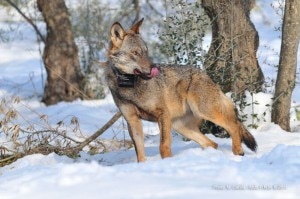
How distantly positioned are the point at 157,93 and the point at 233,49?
274 cm

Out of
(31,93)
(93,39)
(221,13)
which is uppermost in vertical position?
(221,13)

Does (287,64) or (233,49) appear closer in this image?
(287,64)

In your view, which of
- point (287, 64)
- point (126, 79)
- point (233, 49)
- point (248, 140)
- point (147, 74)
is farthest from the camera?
point (233, 49)

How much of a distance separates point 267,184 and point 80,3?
607 inches

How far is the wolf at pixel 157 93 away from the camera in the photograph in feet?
25.4

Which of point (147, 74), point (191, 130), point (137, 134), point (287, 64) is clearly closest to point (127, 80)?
point (147, 74)

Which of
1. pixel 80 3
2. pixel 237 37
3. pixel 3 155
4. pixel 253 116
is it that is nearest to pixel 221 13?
pixel 237 37

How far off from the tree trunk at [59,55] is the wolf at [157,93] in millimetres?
8312

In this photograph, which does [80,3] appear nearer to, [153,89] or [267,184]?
[153,89]

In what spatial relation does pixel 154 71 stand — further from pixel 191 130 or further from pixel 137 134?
pixel 191 130

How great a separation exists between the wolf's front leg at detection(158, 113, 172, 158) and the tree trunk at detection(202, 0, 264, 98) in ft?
8.47

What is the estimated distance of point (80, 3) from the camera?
19781 millimetres

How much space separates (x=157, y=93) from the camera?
311 inches

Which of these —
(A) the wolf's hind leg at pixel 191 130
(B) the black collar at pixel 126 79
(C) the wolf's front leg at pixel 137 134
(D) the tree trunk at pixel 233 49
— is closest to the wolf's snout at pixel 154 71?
(B) the black collar at pixel 126 79
